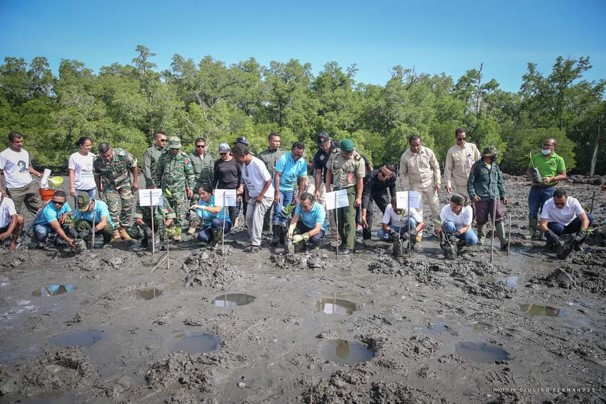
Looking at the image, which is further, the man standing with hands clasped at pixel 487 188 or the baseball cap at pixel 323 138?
the baseball cap at pixel 323 138

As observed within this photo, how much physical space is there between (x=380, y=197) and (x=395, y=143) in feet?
92.9

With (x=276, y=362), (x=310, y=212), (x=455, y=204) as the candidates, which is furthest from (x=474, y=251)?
(x=276, y=362)

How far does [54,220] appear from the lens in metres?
6.85

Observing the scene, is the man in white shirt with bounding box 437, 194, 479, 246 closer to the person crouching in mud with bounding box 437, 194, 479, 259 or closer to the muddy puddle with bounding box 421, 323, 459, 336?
the person crouching in mud with bounding box 437, 194, 479, 259

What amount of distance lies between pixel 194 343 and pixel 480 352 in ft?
9.51

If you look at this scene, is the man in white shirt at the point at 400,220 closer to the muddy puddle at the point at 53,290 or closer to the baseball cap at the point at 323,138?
the baseball cap at the point at 323,138

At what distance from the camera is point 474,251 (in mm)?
7324

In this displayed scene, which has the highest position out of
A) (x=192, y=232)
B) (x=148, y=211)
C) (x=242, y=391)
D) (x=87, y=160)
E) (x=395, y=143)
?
(x=395, y=143)

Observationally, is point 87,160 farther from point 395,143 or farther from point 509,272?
point 395,143

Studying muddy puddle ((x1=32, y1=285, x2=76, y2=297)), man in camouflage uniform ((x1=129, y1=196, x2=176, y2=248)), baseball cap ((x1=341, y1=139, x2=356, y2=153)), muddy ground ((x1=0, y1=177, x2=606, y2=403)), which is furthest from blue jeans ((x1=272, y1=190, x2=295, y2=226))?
muddy puddle ((x1=32, y1=285, x2=76, y2=297))

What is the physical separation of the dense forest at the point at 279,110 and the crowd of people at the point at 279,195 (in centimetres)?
2236

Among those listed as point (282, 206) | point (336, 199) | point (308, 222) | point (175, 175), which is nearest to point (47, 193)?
point (175, 175)

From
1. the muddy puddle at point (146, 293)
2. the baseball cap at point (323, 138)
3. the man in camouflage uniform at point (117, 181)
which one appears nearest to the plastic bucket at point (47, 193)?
the man in camouflage uniform at point (117, 181)

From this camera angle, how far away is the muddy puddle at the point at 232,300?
16.5ft
